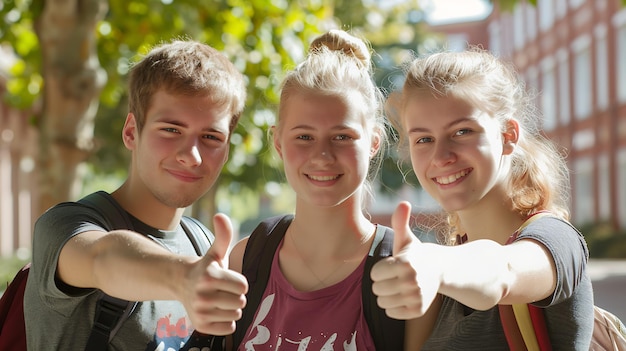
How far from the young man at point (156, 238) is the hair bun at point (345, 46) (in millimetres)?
333

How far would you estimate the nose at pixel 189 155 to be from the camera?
2.70 meters

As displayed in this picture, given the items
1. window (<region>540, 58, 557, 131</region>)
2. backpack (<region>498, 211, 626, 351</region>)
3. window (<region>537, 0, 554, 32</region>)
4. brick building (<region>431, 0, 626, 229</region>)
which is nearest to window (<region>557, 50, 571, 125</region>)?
brick building (<region>431, 0, 626, 229</region>)

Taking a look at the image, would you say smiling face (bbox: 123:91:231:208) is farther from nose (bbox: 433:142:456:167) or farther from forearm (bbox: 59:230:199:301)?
nose (bbox: 433:142:456:167)

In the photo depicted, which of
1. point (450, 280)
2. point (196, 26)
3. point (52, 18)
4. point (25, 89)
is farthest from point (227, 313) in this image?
point (25, 89)

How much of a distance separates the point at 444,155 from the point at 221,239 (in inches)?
35.3

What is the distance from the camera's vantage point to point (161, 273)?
184 centimetres

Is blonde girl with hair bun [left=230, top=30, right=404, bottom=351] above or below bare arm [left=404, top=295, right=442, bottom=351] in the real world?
above

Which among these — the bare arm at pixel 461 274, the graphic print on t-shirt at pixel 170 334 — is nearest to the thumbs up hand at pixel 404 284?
the bare arm at pixel 461 274

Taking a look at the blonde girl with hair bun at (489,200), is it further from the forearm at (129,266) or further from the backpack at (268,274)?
the forearm at (129,266)

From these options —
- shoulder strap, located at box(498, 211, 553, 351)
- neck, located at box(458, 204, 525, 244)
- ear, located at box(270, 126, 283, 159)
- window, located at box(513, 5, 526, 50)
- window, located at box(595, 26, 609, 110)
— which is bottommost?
shoulder strap, located at box(498, 211, 553, 351)

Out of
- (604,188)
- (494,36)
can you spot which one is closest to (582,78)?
(604,188)

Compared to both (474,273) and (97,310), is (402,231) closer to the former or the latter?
(474,273)

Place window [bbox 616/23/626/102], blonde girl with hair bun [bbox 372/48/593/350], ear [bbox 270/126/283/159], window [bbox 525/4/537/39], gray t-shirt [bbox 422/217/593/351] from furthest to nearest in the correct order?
window [bbox 525/4/537/39], window [bbox 616/23/626/102], ear [bbox 270/126/283/159], gray t-shirt [bbox 422/217/593/351], blonde girl with hair bun [bbox 372/48/593/350]

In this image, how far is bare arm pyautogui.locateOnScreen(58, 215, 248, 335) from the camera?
167 cm
